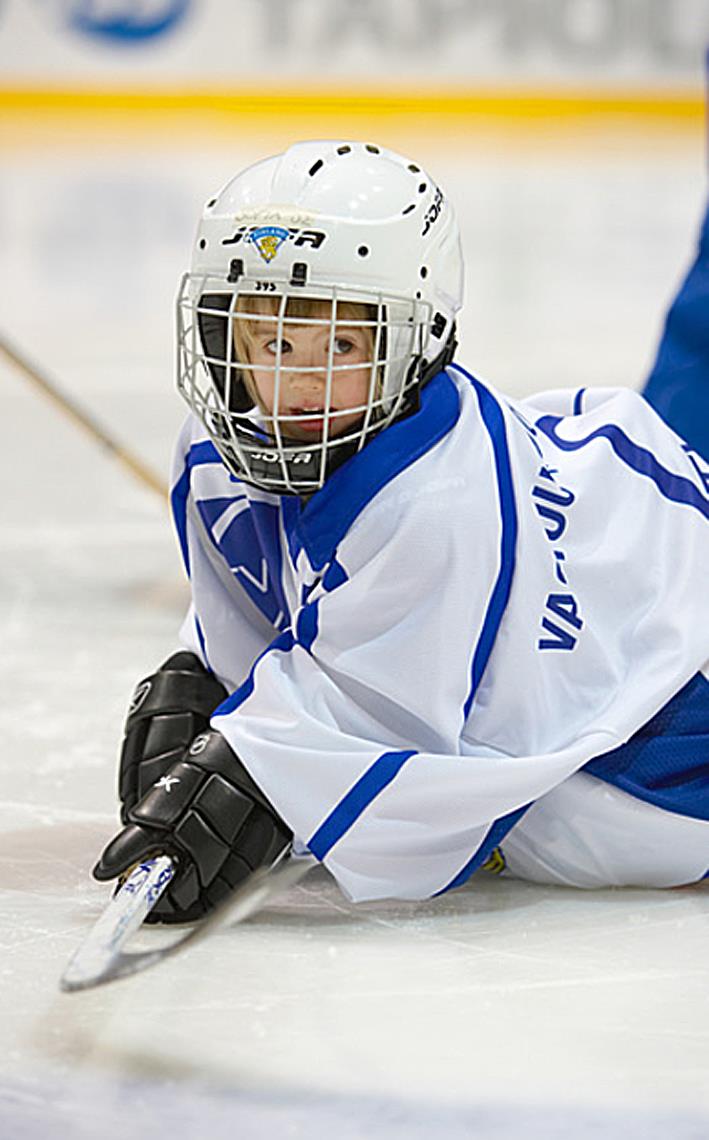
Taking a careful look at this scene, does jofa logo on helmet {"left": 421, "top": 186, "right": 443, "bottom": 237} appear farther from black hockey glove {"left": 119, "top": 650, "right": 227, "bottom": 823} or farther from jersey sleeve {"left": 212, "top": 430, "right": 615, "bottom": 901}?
black hockey glove {"left": 119, "top": 650, "right": 227, "bottom": 823}

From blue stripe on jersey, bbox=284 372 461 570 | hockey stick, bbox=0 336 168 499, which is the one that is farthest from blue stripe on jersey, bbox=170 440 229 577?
hockey stick, bbox=0 336 168 499

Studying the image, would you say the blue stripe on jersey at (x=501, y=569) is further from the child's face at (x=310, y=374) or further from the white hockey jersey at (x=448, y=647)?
the child's face at (x=310, y=374)

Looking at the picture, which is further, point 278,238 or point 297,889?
point 297,889

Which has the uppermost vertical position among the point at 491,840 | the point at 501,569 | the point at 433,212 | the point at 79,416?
the point at 433,212

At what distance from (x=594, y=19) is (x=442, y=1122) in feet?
30.5

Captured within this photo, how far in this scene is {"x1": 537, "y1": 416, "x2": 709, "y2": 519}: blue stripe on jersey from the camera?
1706 millimetres

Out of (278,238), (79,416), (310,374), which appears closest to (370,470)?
(310,374)

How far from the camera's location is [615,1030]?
1.38 meters

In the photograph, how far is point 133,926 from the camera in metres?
1.44

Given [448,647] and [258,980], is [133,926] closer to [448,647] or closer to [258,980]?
[258,980]

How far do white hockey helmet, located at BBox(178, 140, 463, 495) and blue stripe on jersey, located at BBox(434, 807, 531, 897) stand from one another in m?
0.31

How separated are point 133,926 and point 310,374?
45cm

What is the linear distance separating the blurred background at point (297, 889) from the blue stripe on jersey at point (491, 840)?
5 cm

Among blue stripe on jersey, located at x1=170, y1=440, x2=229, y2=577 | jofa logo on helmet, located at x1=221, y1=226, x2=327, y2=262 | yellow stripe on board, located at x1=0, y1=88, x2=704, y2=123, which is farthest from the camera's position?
yellow stripe on board, located at x1=0, y1=88, x2=704, y2=123
